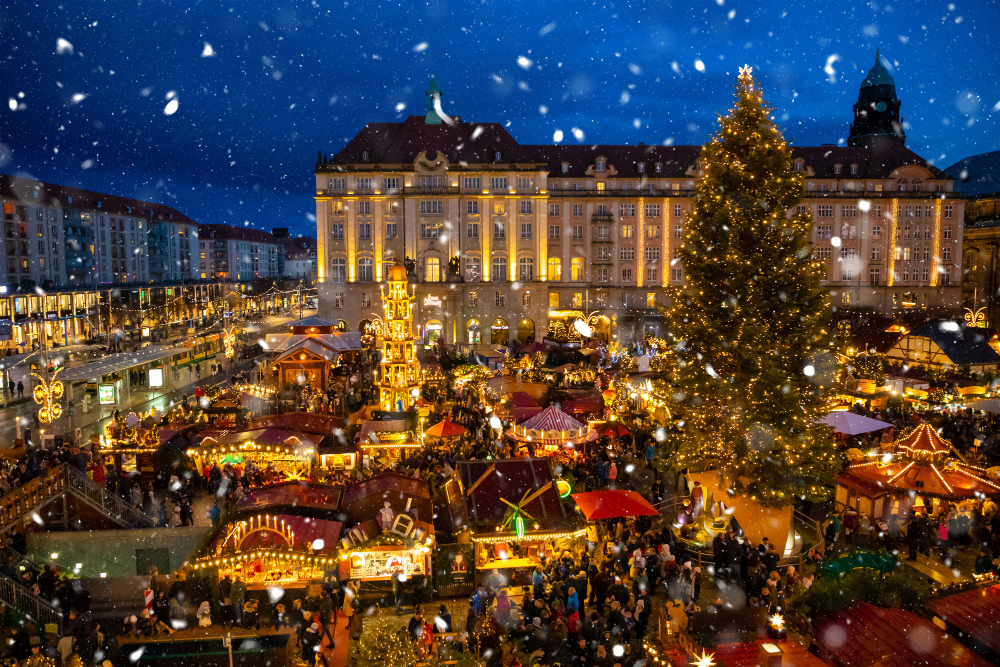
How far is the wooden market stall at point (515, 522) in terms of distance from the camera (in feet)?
40.7

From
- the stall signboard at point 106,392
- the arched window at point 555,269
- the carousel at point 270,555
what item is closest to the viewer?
the carousel at point 270,555

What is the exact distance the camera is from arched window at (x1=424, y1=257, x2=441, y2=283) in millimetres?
45969

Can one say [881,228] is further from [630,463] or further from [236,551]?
[236,551]

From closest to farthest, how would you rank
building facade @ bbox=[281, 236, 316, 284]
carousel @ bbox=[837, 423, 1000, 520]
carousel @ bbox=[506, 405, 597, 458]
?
carousel @ bbox=[837, 423, 1000, 520] → carousel @ bbox=[506, 405, 597, 458] → building facade @ bbox=[281, 236, 316, 284]

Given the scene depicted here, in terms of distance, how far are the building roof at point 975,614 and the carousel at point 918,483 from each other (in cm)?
678

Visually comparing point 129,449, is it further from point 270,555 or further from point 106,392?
point 106,392

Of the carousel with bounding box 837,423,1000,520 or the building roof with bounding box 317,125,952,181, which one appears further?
the building roof with bounding box 317,125,952,181

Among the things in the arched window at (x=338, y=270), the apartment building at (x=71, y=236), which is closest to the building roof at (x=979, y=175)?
the arched window at (x=338, y=270)

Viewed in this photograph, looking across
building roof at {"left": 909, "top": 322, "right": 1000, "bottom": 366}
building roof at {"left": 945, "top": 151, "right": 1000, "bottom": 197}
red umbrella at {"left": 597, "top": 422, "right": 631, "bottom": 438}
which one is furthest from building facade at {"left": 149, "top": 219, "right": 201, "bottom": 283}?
building roof at {"left": 945, "top": 151, "right": 1000, "bottom": 197}

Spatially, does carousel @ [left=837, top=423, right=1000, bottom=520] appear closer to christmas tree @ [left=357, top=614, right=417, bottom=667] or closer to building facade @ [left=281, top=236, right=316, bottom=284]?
christmas tree @ [left=357, top=614, right=417, bottom=667]

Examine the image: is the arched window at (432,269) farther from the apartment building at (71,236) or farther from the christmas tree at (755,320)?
the christmas tree at (755,320)

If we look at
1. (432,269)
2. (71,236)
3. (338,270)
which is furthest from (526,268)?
(71,236)

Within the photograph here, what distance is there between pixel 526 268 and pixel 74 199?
49080 millimetres

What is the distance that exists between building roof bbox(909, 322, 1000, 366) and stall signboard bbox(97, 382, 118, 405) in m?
34.5
